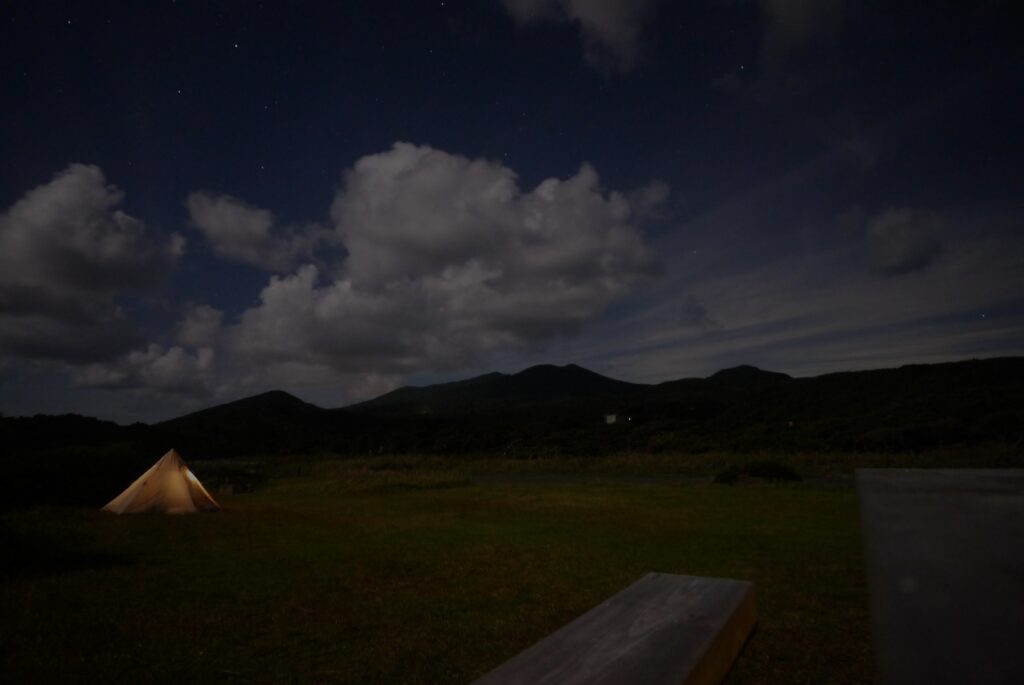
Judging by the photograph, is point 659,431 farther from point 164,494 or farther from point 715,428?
point 164,494

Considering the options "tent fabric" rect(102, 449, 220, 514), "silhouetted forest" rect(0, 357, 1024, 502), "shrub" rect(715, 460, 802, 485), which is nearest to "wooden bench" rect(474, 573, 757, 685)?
"tent fabric" rect(102, 449, 220, 514)

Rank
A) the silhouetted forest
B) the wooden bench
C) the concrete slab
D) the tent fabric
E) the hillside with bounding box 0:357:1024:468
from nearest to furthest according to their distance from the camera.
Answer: the concrete slab → the wooden bench → the tent fabric → the silhouetted forest → the hillside with bounding box 0:357:1024:468

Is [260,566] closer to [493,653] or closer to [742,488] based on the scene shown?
[493,653]

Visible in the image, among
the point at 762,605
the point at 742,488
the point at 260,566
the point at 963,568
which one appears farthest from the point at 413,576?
the point at 742,488

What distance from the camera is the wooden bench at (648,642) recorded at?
98.5 inches

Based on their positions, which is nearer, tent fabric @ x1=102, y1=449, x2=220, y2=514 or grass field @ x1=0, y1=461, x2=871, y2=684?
grass field @ x1=0, y1=461, x2=871, y2=684

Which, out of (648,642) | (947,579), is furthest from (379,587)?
(947,579)

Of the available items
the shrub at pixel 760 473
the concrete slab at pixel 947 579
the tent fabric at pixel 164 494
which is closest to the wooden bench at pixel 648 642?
the concrete slab at pixel 947 579

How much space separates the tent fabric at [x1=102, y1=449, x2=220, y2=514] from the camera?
53.8ft

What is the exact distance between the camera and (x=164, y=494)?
16.7 metres

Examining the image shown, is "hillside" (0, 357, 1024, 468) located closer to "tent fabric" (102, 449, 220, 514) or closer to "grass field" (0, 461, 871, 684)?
"tent fabric" (102, 449, 220, 514)

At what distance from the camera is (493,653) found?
5.30 meters

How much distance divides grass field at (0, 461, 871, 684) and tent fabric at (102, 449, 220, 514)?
1.17 meters

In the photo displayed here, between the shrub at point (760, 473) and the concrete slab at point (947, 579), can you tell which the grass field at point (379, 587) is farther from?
the shrub at point (760, 473)
